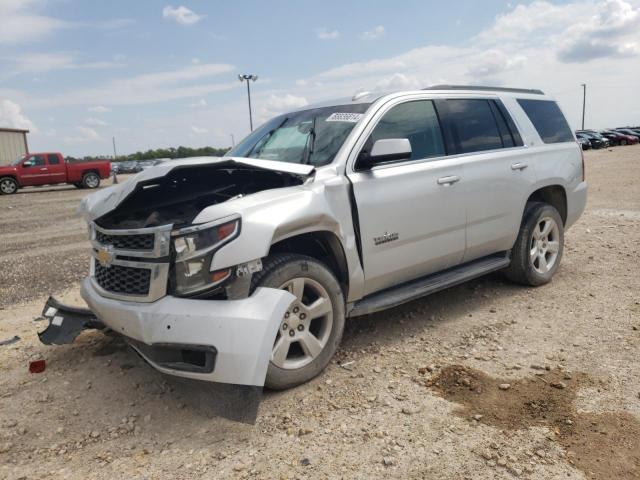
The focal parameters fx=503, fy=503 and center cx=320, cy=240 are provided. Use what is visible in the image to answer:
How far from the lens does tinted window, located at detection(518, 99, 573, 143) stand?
5055 millimetres

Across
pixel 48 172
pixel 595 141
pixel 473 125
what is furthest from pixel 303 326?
pixel 595 141

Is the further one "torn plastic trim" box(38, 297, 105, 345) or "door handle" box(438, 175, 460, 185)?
"door handle" box(438, 175, 460, 185)

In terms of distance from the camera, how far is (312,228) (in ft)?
10.5

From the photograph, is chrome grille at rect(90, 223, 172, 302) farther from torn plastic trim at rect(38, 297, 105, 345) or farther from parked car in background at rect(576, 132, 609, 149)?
parked car in background at rect(576, 132, 609, 149)

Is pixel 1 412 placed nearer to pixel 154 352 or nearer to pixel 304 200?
pixel 154 352

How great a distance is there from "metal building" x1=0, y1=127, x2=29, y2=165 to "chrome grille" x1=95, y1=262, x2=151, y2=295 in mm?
37427

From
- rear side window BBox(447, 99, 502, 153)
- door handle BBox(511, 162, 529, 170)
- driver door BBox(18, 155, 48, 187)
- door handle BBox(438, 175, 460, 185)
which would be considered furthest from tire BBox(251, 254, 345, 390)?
driver door BBox(18, 155, 48, 187)

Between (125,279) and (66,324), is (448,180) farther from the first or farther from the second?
(66,324)

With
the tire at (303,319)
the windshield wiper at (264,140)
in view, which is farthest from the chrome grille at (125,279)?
the windshield wiper at (264,140)

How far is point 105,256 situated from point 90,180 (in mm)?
22676

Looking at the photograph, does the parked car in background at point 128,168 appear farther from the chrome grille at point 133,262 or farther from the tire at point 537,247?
the chrome grille at point 133,262

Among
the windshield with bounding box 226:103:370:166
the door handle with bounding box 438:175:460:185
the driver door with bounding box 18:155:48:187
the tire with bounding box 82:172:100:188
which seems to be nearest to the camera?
the windshield with bounding box 226:103:370:166

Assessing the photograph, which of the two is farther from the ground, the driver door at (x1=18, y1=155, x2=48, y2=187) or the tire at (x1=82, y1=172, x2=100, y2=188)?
the driver door at (x1=18, y1=155, x2=48, y2=187)

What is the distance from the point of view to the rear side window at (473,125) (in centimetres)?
429
